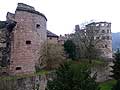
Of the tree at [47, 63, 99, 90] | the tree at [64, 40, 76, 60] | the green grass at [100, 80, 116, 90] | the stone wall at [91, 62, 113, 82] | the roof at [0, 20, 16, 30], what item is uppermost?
the roof at [0, 20, 16, 30]

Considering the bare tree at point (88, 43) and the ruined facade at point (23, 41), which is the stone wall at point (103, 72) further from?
the ruined facade at point (23, 41)

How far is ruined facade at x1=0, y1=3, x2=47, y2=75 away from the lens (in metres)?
28.7

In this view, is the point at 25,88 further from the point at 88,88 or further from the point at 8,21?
the point at 88,88

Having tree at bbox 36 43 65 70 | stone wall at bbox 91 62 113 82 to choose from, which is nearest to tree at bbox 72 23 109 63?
stone wall at bbox 91 62 113 82

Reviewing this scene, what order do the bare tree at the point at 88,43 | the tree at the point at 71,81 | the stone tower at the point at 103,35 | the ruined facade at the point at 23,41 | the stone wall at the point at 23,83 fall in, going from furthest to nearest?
the stone tower at the point at 103,35, the bare tree at the point at 88,43, the ruined facade at the point at 23,41, the stone wall at the point at 23,83, the tree at the point at 71,81

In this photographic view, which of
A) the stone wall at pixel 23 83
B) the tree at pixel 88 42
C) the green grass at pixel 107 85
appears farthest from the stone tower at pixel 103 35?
the stone wall at pixel 23 83

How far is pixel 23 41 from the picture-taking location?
29.3 m

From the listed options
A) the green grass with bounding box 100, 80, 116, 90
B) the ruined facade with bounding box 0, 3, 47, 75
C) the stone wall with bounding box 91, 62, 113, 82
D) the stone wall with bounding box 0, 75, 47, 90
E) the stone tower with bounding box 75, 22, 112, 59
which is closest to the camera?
the stone wall with bounding box 0, 75, 47, 90

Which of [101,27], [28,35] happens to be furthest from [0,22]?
[101,27]

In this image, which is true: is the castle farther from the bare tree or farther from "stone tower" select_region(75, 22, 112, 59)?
"stone tower" select_region(75, 22, 112, 59)

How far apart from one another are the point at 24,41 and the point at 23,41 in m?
0.12

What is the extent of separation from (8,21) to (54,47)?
22.9ft

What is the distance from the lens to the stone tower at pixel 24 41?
28719mm

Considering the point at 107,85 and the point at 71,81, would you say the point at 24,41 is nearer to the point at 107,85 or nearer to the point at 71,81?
the point at 107,85
